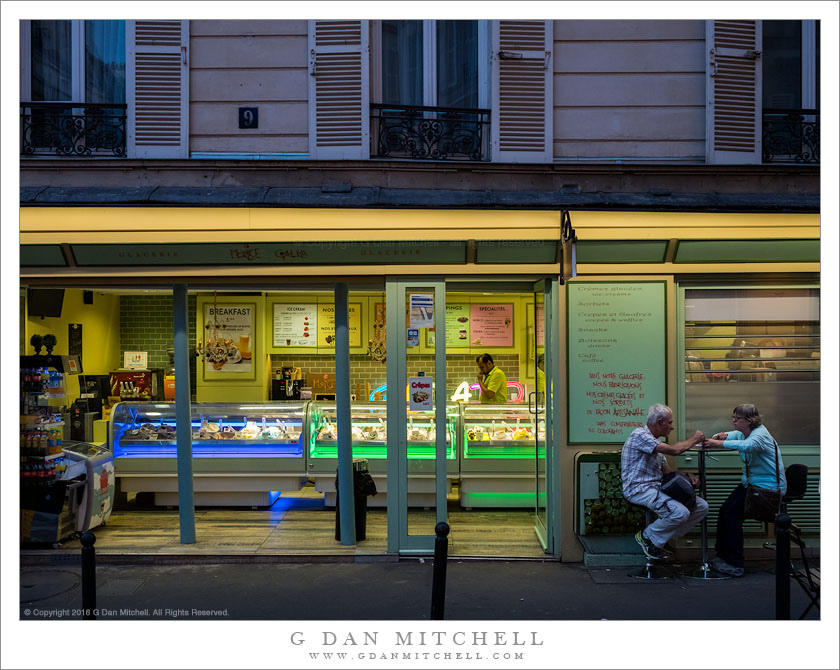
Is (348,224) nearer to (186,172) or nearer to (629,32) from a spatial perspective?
(186,172)

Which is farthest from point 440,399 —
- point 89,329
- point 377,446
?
point 89,329

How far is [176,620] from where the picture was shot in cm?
625

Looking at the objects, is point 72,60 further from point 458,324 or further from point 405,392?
point 458,324

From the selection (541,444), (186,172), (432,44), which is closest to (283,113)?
(186,172)

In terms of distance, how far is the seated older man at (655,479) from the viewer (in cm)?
712

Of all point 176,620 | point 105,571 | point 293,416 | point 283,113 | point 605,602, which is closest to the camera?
point 176,620

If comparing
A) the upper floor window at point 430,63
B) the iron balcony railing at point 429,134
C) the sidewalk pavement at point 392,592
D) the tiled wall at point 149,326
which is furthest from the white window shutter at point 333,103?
the tiled wall at point 149,326

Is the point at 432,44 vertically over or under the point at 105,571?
over

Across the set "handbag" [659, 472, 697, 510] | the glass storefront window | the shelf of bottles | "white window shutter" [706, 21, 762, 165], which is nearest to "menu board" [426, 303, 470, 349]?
the glass storefront window

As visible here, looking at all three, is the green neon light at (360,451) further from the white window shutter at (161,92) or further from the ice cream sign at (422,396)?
the white window shutter at (161,92)

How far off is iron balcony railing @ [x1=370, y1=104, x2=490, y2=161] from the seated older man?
330 cm

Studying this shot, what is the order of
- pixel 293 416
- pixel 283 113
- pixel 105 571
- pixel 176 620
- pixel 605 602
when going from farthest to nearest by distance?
pixel 293 416 → pixel 283 113 → pixel 105 571 → pixel 605 602 → pixel 176 620

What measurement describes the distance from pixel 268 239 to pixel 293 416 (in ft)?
8.86

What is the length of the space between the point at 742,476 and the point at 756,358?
1307 millimetres
